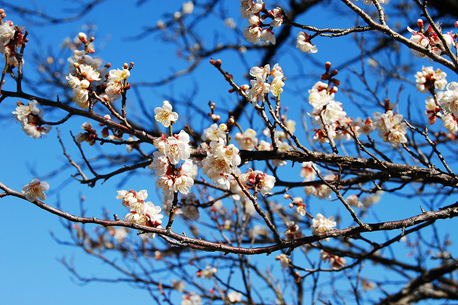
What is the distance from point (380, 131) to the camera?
2.58 meters

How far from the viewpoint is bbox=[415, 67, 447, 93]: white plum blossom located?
8.52 feet

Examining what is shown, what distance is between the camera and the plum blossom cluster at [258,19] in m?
2.12

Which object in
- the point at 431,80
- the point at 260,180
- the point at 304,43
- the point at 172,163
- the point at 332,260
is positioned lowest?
the point at 172,163

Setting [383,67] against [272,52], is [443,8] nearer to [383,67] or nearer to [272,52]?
[383,67]

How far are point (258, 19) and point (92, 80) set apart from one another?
1.00m

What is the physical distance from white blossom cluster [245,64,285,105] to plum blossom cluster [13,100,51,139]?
3.82 feet

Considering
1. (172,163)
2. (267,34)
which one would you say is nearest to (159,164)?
(172,163)

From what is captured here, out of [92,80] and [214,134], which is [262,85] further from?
[92,80]

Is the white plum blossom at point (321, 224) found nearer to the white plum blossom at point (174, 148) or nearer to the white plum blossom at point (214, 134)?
the white plum blossom at point (214, 134)

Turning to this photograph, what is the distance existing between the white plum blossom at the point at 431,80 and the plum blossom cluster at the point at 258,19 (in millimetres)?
1184

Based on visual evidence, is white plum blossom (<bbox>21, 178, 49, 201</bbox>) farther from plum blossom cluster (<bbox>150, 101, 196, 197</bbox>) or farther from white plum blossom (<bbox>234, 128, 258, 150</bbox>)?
white plum blossom (<bbox>234, 128, 258, 150</bbox>)

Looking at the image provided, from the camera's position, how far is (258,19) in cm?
215

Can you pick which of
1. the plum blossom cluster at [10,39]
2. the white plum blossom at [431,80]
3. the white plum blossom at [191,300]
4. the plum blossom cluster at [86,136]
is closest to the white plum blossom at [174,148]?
the plum blossom cluster at [86,136]

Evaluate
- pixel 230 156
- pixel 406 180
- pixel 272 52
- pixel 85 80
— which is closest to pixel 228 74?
pixel 230 156
